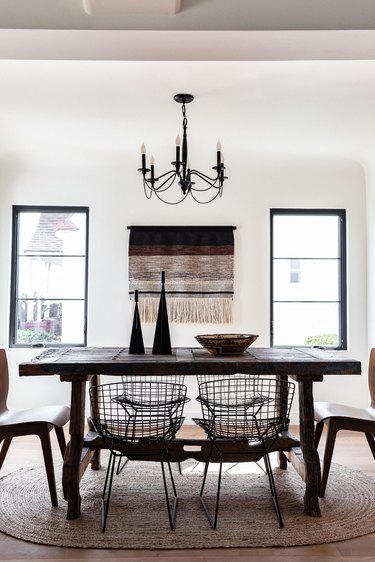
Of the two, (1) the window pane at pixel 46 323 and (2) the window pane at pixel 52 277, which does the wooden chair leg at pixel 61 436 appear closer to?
(1) the window pane at pixel 46 323

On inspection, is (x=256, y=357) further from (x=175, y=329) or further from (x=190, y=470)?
(x=175, y=329)

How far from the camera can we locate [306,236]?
4.81 metres

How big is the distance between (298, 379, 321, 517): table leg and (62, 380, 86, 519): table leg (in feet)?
4.03

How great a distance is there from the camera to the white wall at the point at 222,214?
4.69 m

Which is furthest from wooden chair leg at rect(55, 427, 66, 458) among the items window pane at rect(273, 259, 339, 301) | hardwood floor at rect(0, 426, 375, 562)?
window pane at rect(273, 259, 339, 301)

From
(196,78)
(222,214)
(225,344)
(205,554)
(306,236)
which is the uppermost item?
(196,78)

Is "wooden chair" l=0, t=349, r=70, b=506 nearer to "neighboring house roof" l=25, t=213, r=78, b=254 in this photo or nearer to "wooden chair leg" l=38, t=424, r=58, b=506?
"wooden chair leg" l=38, t=424, r=58, b=506

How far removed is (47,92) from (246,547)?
2969mm

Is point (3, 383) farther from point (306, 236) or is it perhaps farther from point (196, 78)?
point (306, 236)

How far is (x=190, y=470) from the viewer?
3.34 metres

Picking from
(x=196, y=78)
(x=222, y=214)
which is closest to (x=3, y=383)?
(x=196, y=78)

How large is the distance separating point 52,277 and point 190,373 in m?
2.61

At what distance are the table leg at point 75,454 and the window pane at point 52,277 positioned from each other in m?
2.17

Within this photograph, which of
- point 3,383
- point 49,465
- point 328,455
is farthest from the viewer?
point 3,383
